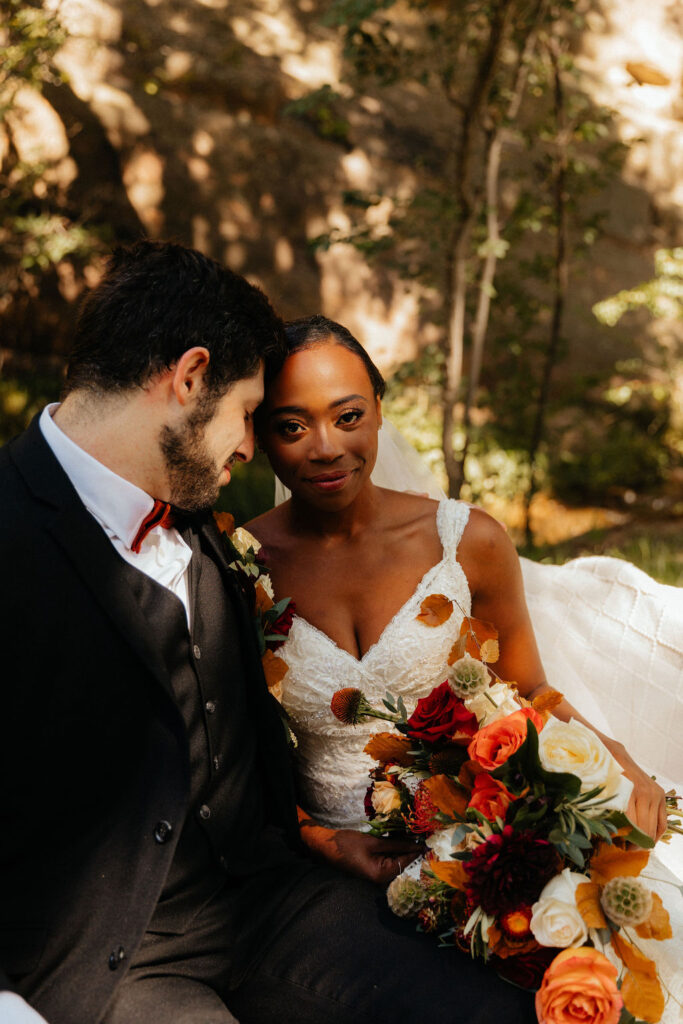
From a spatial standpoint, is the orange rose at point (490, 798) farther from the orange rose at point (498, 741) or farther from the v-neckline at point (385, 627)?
the v-neckline at point (385, 627)

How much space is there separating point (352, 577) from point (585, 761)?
3.54ft

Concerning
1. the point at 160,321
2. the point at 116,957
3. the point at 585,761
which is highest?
the point at 160,321

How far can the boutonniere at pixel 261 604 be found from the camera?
239 centimetres

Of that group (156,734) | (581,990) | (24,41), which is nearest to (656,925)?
(581,990)

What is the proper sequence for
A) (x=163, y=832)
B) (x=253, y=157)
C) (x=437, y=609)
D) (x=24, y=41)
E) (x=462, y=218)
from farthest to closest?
(x=253, y=157)
(x=24, y=41)
(x=462, y=218)
(x=437, y=609)
(x=163, y=832)

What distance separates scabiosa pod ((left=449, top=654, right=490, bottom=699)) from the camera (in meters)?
1.91

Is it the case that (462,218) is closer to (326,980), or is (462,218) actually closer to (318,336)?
(318,336)

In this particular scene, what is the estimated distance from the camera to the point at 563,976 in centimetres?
165

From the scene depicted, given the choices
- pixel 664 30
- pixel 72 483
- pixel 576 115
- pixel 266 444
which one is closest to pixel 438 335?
pixel 576 115

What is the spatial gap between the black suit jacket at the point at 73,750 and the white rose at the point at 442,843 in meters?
0.59

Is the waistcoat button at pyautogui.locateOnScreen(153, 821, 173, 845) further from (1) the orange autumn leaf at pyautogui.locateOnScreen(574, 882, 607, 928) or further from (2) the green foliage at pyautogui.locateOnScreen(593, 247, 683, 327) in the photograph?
(2) the green foliage at pyautogui.locateOnScreen(593, 247, 683, 327)

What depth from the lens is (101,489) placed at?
1.92 meters

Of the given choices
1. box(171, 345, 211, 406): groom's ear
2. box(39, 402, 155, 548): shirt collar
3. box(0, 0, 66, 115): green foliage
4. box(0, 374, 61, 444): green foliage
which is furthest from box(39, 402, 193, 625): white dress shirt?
box(0, 374, 61, 444): green foliage

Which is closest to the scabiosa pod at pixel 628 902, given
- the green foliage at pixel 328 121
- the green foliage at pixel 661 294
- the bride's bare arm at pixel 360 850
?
the bride's bare arm at pixel 360 850
